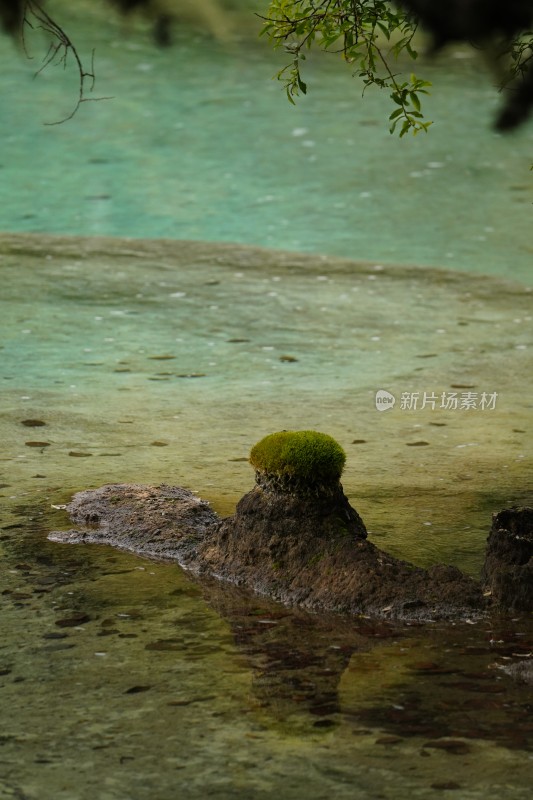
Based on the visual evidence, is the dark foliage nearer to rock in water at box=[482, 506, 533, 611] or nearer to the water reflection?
the water reflection

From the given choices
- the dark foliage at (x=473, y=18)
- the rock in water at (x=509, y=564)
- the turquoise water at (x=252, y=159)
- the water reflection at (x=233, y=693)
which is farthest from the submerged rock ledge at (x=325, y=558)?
the turquoise water at (x=252, y=159)

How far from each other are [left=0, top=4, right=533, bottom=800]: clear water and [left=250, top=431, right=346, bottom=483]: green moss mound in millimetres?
576

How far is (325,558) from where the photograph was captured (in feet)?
19.5

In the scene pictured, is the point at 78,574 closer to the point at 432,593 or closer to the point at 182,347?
the point at 432,593

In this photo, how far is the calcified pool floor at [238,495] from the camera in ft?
14.0

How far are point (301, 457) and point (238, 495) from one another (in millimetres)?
1587

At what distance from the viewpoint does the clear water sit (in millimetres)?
4383

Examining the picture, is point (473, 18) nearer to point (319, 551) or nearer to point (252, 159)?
point (319, 551)

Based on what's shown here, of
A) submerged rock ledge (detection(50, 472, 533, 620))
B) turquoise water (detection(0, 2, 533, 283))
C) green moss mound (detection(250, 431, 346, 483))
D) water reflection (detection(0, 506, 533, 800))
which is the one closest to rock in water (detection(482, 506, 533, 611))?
submerged rock ledge (detection(50, 472, 533, 620))

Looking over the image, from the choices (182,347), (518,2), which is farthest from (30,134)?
(518,2)

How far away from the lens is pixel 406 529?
273 inches

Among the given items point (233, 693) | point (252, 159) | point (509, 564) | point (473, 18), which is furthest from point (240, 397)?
point (252, 159)

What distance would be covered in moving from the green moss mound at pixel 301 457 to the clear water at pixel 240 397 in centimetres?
58

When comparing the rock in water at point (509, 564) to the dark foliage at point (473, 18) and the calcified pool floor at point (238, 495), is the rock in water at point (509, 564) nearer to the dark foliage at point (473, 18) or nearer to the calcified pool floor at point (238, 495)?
the calcified pool floor at point (238, 495)
